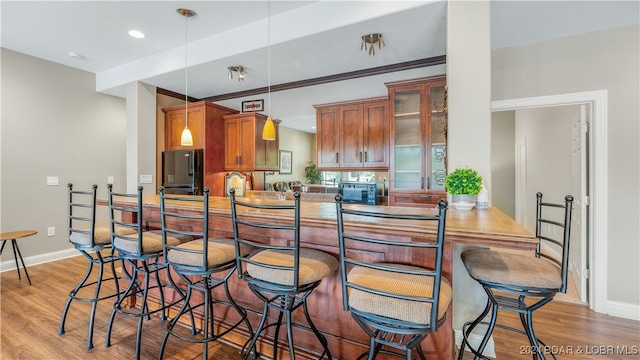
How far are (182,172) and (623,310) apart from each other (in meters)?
5.21

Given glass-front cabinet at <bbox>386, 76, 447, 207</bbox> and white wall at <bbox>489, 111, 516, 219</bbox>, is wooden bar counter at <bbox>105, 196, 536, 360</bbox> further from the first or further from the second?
white wall at <bbox>489, 111, 516, 219</bbox>

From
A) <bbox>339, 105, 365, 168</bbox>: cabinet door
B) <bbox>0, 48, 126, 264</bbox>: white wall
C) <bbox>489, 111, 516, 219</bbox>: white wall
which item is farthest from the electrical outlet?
<bbox>489, 111, 516, 219</bbox>: white wall

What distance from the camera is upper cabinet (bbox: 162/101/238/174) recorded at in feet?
14.6

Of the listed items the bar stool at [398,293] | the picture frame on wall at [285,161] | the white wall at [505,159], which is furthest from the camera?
the picture frame on wall at [285,161]

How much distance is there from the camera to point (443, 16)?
235cm

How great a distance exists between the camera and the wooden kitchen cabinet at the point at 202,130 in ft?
14.6

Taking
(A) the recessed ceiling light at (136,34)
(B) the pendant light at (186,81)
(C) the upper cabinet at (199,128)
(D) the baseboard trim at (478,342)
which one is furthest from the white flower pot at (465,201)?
(C) the upper cabinet at (199,128)

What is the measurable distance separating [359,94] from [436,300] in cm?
351

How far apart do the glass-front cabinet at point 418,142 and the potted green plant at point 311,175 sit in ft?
15.2

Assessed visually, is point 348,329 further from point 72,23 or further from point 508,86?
point 72,23

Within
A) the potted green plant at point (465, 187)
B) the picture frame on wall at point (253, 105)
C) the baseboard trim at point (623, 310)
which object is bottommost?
the baseboard trim at point (623, 310)

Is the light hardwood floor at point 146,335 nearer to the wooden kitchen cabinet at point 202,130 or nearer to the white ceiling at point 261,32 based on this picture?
the wooden kitchen cabinet at point 202,130

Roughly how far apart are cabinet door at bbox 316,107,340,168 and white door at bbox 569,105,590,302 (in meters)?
2.71

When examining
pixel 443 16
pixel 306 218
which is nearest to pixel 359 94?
pixel 443 16
